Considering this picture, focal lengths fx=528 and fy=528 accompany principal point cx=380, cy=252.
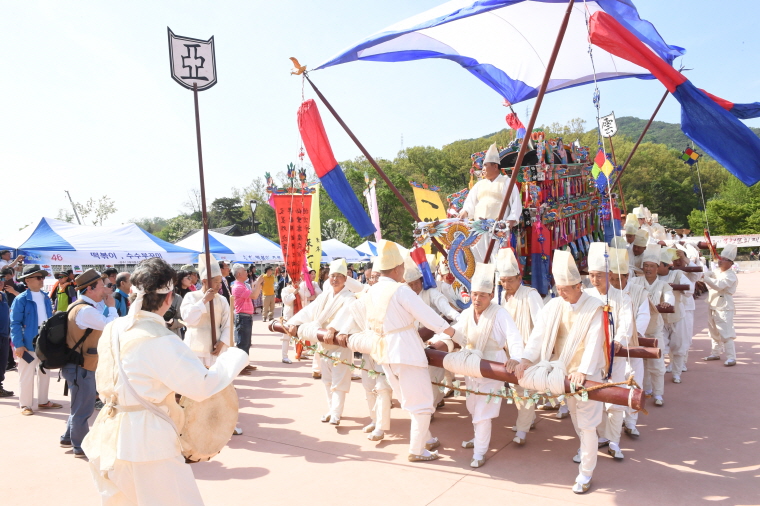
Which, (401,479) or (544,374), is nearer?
(544,374)

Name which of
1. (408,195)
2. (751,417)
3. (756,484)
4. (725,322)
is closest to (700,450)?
(756,484)

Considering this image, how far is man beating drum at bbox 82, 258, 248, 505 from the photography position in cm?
262

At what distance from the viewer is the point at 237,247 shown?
1859 cm

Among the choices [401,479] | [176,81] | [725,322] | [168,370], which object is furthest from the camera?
[725,322]

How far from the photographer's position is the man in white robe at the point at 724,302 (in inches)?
321

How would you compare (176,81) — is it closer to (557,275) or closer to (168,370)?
(168,370)

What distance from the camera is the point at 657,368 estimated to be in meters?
6.20

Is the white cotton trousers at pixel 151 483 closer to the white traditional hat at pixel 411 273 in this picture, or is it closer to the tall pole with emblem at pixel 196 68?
the tall pole with emblem at pixel 196 68

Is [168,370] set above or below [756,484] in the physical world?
Answer: above

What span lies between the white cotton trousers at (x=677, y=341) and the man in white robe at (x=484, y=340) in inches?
151

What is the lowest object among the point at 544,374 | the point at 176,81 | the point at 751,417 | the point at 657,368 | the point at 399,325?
the point at 751,417

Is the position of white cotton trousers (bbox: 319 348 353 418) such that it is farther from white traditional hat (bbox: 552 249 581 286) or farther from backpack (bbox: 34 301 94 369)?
white traditional hat (bbox: 552 249 581 286)

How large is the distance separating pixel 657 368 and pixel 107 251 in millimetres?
13925

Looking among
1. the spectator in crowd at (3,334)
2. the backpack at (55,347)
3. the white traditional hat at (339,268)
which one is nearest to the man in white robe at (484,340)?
the white traditional hat at (339,268)
